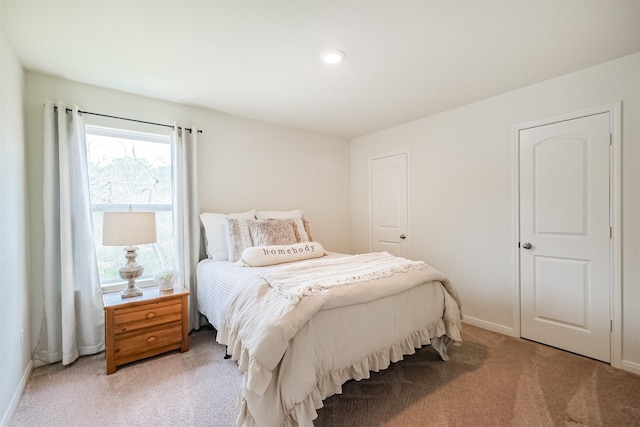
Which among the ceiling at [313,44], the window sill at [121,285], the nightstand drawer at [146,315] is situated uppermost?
the ceiling at [313,44]

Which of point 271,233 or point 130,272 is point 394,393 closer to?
point 271,233

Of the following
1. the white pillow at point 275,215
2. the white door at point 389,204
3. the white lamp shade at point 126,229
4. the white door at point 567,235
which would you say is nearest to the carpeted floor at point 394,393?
the white door at point 567,235

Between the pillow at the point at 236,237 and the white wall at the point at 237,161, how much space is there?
499mm

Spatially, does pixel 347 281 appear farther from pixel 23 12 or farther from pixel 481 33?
pixel 23 12

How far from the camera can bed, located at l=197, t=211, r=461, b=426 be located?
1.42m

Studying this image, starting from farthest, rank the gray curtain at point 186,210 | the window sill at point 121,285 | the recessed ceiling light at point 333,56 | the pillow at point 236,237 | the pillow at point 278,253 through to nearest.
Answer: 1. the gray curtain at point 186,210
2. the pillow at point 236,237
3. the window sill at point 121,285
4. the pillow at point 278,253
5. the recessed ceiling light at point 333,56

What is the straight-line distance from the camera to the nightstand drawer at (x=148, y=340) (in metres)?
2.24

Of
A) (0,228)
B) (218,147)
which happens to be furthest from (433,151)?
(0,228)

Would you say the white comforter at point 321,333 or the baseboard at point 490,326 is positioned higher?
the white comforter at point 321,333

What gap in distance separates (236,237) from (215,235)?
30cm

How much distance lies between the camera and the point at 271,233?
2924 mm

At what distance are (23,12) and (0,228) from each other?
1254mm

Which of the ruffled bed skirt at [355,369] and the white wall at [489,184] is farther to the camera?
the white wall at [489,184]

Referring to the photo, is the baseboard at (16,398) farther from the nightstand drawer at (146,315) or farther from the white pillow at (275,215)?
the white pillow at (275,215)
